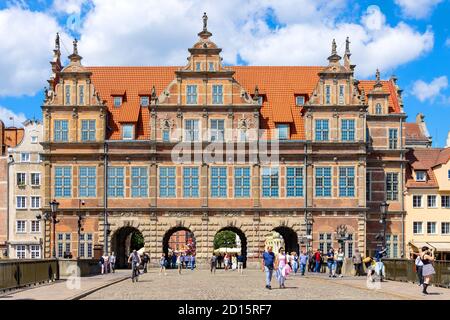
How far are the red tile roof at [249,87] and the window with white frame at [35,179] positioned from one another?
1558cm

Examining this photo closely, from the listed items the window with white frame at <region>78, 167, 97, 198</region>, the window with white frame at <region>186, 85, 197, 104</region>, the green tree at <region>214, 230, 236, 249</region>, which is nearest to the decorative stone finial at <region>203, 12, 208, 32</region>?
the window with white frame at <region>186, 85, 197, 104</region>

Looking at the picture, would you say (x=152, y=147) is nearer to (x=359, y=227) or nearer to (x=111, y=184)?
(x=111, y=184)

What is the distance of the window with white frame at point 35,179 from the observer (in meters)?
81.4

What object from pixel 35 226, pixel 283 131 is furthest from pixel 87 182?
pixel 35 226

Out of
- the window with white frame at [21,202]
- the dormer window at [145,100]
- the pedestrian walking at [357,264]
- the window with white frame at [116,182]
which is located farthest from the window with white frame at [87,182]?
the pedestrian walking at [357,264]

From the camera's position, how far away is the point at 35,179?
81.6 meters

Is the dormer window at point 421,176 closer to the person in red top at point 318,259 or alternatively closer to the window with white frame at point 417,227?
the window with white frame at point 417,227

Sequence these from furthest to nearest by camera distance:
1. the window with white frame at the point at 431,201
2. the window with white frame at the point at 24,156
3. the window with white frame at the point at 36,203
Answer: the window with white frame at the point at 24,156 → the window with white frame at the point at 36,203 → the window with white frame at the point at 431,201

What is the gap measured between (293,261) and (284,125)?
16237 mm

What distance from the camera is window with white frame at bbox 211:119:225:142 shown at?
64688mm

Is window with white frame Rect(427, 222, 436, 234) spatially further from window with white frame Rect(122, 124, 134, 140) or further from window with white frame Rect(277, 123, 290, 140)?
window with white frame Rect(122, 124, 134, 140)

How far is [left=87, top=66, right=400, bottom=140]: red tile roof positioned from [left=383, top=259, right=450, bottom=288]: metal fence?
85.9ft

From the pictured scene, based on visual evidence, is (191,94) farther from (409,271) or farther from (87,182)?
(409,271)

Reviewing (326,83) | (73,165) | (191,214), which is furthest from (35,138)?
(326,83)
